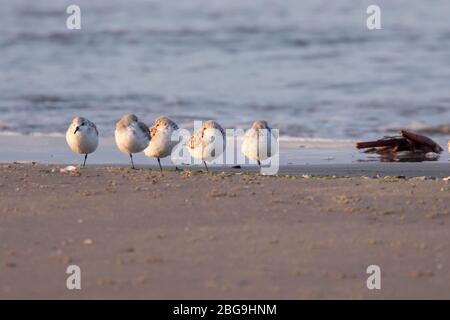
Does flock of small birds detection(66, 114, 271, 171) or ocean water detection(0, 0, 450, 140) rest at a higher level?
ocean water detection(0, 0, 450, 140)

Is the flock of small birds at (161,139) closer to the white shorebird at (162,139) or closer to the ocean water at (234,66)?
the white shorebird at (162,139)

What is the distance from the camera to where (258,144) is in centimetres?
1141

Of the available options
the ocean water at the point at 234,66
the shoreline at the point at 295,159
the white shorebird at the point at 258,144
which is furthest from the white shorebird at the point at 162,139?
the ocean water at the point at 234,66

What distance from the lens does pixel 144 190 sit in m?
9.54

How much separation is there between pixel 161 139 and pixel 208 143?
62cm

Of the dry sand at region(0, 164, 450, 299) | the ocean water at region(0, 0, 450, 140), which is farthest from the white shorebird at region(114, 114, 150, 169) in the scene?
the ocean water at region(0, 0, 450, 140)

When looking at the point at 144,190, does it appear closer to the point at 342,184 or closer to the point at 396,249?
the point at 342,184

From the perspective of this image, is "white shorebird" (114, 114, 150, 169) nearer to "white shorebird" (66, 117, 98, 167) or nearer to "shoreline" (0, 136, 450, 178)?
"white shorebird" (66, 117, 98, 167)

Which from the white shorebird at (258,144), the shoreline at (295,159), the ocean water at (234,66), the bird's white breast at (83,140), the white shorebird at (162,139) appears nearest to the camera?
the white shorebird at (258,144)

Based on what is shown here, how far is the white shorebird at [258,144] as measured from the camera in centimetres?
1141

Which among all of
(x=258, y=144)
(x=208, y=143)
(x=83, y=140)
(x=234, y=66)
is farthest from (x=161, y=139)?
(x=234, y=66)

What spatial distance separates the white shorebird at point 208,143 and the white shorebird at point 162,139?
26cm

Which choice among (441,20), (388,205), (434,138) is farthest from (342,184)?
(441,20)

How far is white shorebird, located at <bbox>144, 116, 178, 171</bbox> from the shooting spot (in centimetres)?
1180
